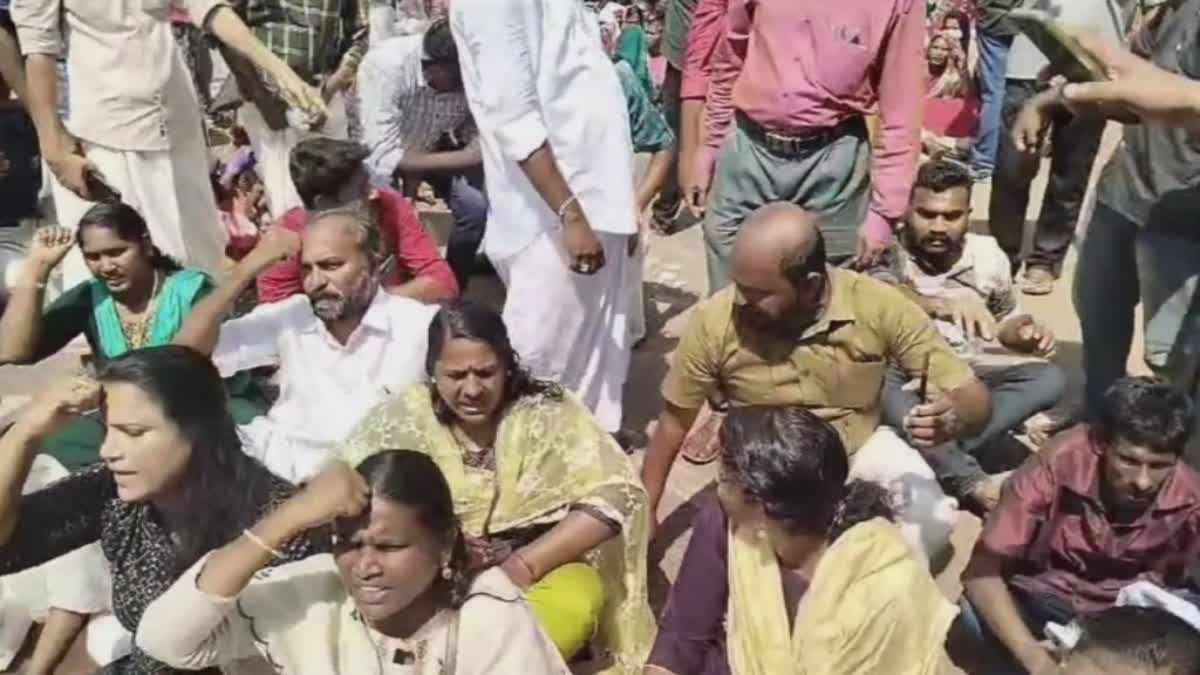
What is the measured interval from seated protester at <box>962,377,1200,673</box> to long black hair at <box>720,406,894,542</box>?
64 centimetres

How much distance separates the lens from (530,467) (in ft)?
10.9

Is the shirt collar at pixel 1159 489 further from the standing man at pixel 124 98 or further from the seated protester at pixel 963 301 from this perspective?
the standing man at pixel 124 98

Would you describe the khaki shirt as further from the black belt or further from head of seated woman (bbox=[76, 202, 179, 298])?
head of seated woman (bbox=[76, 202, 179, 298])

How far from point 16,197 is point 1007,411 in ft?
10.1

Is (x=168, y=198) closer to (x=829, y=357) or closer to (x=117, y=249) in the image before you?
(x=117, y=249)

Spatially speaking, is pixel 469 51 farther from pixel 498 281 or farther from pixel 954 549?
pixel 498 281

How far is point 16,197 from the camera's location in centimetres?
502

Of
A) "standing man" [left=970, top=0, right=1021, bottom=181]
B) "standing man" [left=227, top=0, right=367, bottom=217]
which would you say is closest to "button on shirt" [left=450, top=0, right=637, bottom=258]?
"standing man" [left=227, top=0, right=367, bottom=217]

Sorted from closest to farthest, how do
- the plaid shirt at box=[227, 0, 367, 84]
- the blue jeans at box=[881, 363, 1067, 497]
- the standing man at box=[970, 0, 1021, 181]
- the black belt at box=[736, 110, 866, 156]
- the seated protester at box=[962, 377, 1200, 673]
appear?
the seated protester at box=[962, 377, 1200, 673], the black belt at box=[736, 110, 866, 156], the blue jeans at box=[881, 363, 1067, 497], the plaid shirt at box=[227, 0, 367, 84], the standing man at box=[970, 0, 1021, 181]

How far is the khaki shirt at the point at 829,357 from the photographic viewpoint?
3.49m

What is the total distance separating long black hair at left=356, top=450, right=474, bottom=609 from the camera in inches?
102

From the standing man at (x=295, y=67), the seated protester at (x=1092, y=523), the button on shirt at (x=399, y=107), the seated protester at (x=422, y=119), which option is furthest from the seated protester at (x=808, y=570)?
the button on shirt at (x=399, y=107)

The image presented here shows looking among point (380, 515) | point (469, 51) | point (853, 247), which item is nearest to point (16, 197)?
point (469, 51)

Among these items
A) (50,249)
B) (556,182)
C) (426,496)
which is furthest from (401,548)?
(50,249)
